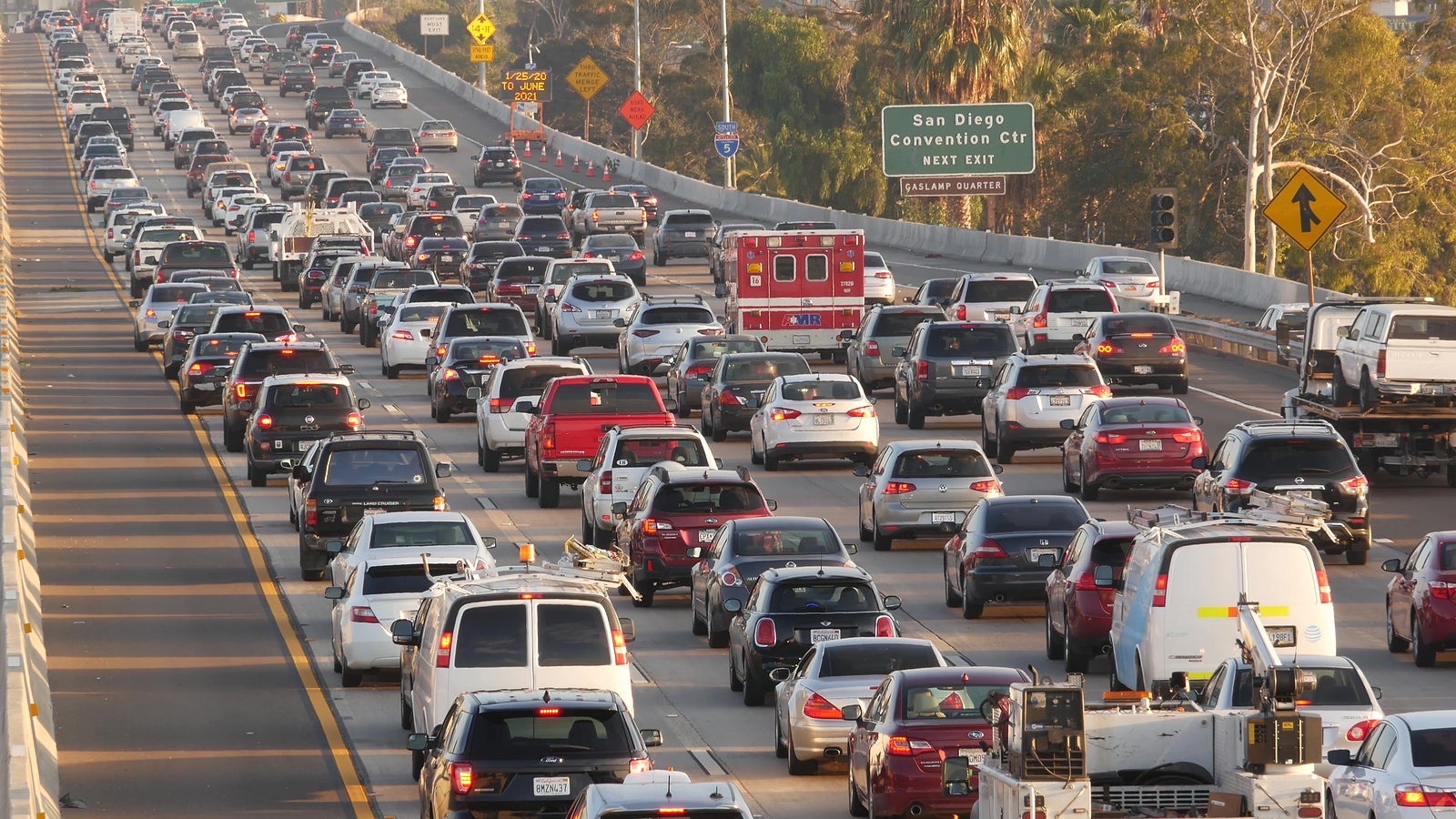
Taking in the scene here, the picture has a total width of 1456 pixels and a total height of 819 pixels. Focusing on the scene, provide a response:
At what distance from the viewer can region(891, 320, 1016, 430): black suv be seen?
1630 inches

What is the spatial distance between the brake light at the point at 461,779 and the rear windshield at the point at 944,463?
15544 mm

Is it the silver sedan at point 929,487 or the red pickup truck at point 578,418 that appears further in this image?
the red pickup truck at point 578,418

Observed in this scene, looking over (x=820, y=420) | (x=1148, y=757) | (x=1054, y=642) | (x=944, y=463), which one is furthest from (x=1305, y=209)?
(x=1148, y=757)

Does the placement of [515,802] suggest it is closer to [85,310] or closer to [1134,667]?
[1134,667]

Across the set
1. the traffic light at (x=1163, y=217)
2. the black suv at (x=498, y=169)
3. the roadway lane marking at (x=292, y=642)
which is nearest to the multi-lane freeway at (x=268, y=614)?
the roadway lane marking at (x=292, y=642)

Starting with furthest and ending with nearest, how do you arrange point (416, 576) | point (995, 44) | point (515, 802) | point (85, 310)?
point (995, 44), point (85, 310), point (416, 576), point (515, 802)

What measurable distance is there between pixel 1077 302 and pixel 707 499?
69.5ft

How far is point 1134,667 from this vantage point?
2069cm

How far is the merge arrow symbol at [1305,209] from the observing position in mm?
39688

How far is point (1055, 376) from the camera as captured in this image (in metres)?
37.3

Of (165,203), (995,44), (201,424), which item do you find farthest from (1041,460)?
→ (165,203)

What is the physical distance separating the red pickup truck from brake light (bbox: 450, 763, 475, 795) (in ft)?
61.9

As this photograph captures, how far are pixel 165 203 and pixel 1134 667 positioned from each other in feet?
257

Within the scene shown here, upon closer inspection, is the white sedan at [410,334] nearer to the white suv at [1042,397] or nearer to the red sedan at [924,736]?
the white suv at [1042,397]
